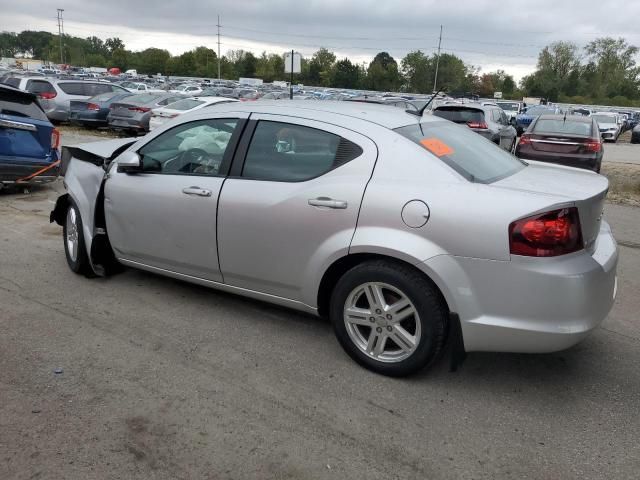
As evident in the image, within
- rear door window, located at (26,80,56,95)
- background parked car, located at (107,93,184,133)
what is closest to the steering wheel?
background parked car, located at (107,93,184,133)

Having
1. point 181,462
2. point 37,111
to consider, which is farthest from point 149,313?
point 37,111

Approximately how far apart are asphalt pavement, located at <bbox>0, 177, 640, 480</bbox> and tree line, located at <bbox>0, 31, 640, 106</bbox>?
8723cm

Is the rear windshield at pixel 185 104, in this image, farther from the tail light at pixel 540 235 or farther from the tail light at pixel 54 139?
the tail light at pixel 540 235

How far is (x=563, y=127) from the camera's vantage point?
11000 mm

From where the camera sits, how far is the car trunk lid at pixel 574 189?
2984 millimetres

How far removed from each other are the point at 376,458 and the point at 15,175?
7.41 m

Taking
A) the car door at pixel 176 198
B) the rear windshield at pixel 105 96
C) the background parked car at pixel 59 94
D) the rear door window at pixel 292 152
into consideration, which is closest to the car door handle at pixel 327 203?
the rear door window at pixel 292 152

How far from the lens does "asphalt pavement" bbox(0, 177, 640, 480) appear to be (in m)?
2.58

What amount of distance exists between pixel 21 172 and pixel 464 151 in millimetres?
6918

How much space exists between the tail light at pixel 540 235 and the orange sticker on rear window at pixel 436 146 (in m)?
0.70

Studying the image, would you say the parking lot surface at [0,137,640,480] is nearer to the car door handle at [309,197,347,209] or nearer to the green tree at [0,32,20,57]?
the car door handle at [309,197,347,209]

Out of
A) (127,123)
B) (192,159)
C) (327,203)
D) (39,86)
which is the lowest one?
(127,123)

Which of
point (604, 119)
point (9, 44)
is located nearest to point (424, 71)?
point (604, 119)

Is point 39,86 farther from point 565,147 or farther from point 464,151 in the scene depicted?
point 464,151
